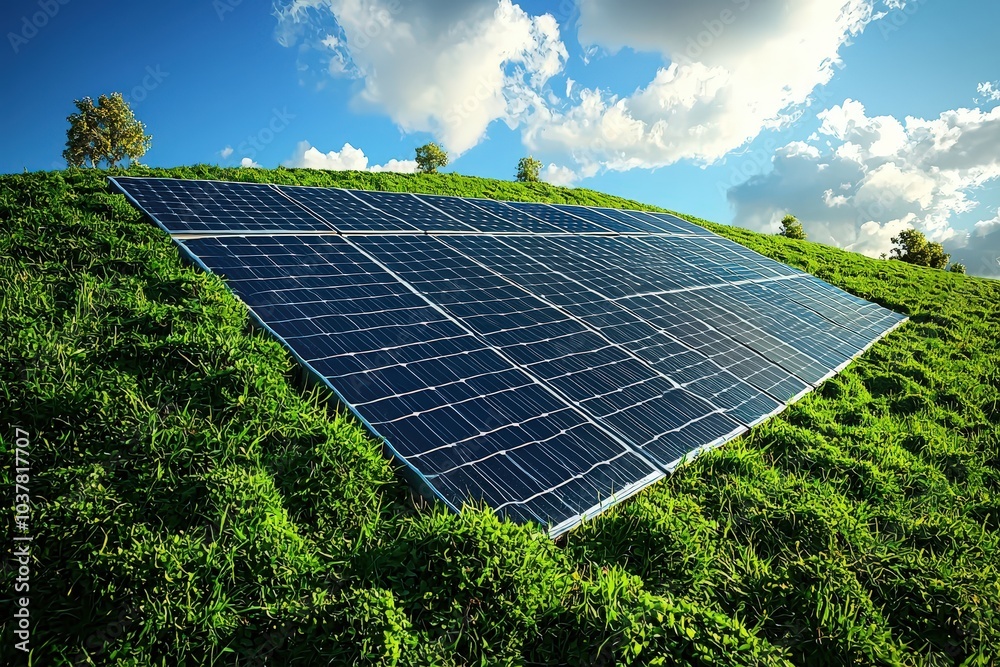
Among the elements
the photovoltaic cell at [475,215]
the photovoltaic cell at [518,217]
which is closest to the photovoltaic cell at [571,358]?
the photovoltaic cell at [475,215]

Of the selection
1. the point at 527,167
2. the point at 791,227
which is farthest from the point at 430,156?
the point at 791,227

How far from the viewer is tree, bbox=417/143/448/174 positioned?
3703 cm

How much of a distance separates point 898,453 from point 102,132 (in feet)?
134

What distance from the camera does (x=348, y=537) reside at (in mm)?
3893

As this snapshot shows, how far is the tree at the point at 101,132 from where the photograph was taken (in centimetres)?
3288

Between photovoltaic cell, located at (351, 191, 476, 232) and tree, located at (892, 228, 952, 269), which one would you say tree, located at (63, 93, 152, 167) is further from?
tree, located at (892, 228, 952, 269)

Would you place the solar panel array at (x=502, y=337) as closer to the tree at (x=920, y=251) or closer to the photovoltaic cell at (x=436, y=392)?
the photovoltaic cell at (x=436, y=392)

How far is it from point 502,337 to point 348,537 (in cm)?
289

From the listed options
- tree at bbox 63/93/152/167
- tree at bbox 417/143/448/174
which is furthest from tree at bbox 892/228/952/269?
tree at bbox 63/93/152/167

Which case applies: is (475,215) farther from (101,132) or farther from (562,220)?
(101,132)

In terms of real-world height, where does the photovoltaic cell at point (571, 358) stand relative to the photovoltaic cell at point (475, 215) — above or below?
below

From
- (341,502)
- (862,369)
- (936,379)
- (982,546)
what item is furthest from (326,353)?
(936,379)

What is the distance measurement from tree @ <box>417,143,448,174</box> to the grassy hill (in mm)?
32353

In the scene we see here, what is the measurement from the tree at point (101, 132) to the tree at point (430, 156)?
54.1 ft
